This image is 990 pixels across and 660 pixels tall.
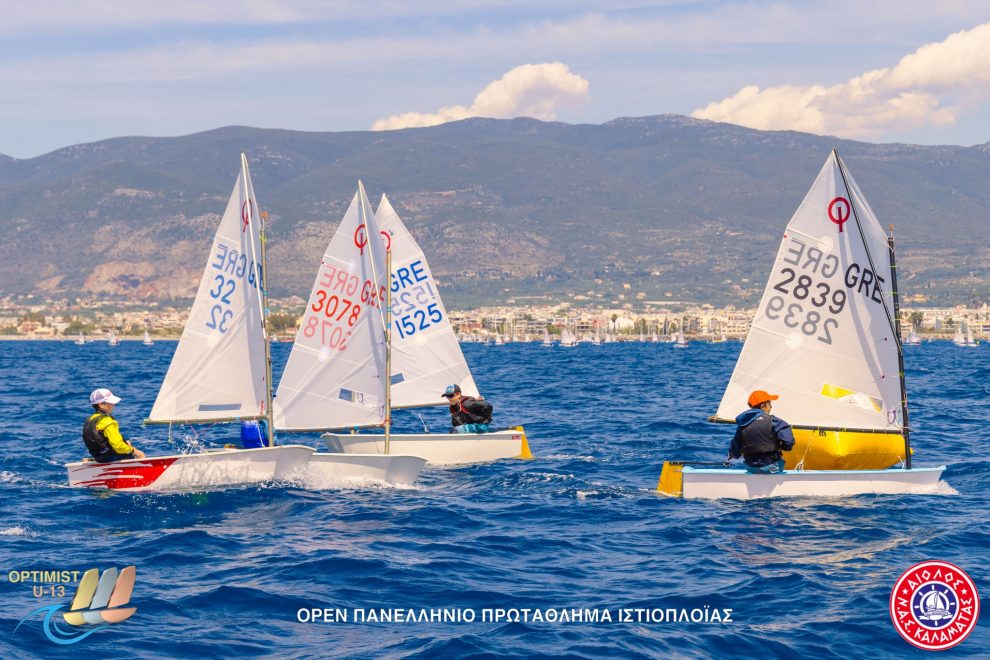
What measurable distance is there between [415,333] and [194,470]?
968cm

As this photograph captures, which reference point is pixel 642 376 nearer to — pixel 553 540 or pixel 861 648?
pixel 553 540

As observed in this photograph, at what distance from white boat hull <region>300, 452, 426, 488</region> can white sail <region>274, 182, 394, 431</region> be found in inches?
114

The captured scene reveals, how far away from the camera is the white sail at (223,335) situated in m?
26.0

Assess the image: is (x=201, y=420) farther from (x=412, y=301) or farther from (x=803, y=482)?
(x=803, y=482)

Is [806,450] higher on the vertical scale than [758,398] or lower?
lower

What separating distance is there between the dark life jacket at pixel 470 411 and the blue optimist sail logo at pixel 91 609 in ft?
47.2

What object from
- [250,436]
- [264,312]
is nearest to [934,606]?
[250,436]

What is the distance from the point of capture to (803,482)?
2253cm

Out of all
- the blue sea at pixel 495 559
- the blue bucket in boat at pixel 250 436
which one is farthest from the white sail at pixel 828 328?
the blue bucket in boat at pixel 250 436

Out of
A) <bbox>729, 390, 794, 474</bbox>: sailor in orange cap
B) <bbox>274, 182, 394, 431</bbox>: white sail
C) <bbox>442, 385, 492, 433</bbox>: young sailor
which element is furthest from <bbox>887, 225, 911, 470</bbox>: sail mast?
<bbox>274, 182, 394, 431</bbox>: white sail

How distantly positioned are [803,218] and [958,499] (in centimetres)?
690

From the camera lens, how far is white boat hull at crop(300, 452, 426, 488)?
24.6 m

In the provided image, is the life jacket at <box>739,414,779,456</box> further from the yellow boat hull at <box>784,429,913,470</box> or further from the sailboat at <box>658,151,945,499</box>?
the yellow boat hull at <box>784,429,913,470</box>

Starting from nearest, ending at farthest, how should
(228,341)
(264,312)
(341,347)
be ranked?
1. (264,312)
2. (228,341)
3. (341,347)
